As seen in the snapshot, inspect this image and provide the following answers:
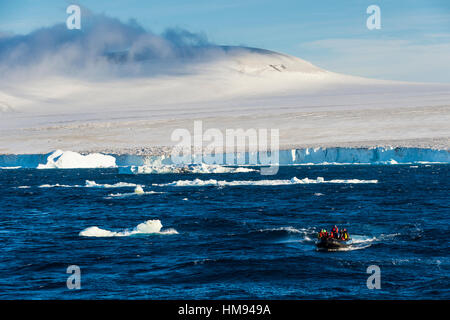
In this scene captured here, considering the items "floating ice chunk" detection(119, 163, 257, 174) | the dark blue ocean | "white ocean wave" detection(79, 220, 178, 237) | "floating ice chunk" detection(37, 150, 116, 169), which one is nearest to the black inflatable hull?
the dark blue ocean

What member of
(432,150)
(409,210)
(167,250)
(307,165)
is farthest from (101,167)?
(167,250)

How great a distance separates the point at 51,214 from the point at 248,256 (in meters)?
25.7

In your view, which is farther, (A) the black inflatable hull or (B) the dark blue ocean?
(A) the black inflatable hull

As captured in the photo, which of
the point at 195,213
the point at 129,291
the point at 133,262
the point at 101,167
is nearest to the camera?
the point at 129,291

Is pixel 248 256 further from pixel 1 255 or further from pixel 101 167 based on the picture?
pixel 101 167

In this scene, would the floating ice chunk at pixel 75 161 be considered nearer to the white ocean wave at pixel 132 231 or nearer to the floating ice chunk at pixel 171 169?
the floating ice chunk at pixel 171 169

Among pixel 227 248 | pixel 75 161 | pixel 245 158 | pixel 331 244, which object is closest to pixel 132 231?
pixel 227 248

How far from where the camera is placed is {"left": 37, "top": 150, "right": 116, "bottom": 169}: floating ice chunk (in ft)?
451

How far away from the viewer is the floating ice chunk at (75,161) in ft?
451

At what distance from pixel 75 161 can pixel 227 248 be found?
10918 centimetres

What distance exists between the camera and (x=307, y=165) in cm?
13812

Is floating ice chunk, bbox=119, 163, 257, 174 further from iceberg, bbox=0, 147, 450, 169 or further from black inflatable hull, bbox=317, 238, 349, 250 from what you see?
black inflatable hull, bbox=317, 238, 349, 250

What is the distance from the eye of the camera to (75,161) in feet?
453

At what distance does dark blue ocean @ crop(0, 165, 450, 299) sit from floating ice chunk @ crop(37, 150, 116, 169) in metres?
75.3
